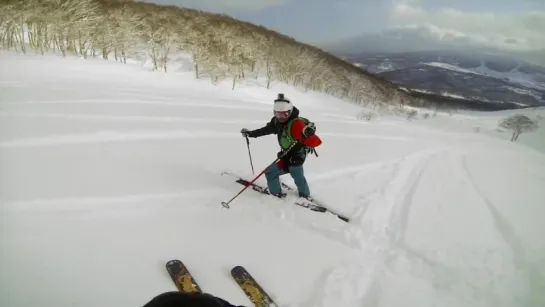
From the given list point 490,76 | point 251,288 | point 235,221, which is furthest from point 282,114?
point 490,76

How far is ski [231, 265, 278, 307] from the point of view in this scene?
2223mm

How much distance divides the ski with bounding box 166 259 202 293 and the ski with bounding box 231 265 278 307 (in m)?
0.31

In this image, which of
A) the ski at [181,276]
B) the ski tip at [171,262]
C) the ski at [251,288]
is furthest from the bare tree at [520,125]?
the ski tip at [171,262]

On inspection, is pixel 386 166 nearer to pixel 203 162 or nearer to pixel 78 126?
pixel 203 162

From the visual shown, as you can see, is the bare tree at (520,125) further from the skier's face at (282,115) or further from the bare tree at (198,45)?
the bare tree at (198,45)

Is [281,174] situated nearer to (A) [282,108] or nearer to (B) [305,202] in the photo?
(B) [305,202]

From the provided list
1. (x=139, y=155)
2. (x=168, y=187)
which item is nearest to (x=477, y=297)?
(x=168, y=187)

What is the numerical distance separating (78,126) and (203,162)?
6.53ft

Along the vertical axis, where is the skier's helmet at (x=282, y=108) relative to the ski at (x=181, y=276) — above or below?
above

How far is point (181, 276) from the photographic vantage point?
7.49 feet

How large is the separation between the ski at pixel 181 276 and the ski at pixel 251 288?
310mm

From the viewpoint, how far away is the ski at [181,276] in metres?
2.21

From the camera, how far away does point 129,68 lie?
11969 millimetres

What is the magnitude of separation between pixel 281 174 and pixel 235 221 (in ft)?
2.92
